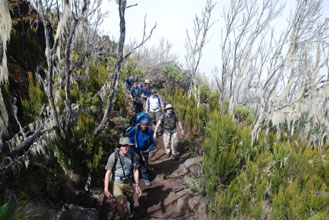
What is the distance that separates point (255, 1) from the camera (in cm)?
858

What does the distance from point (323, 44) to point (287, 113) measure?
236 centimetres

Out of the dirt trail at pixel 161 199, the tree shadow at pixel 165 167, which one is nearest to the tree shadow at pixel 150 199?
the dirt trail at pixel 161 199

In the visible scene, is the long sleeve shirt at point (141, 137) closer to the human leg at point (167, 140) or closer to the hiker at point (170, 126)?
the hiker at point (170, 126)

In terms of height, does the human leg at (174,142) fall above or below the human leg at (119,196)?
above

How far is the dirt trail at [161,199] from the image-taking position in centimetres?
342

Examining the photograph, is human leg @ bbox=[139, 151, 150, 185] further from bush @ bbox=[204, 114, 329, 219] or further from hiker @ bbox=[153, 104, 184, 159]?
bush @ bbox=[204, 114, 329, 219]

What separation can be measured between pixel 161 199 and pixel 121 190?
1070 mm

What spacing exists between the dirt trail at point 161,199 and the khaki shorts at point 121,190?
1.97ft

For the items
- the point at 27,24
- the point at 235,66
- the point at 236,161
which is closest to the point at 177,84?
the point at 235,66

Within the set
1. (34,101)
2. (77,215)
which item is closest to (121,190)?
(77,215)

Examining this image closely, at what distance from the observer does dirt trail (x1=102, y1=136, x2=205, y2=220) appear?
342 centimetres

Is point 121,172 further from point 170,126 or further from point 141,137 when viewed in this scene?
point 170,126

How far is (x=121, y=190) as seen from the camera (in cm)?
303

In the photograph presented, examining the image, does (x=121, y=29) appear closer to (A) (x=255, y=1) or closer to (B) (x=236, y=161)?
(B) (x=236, y=161)
